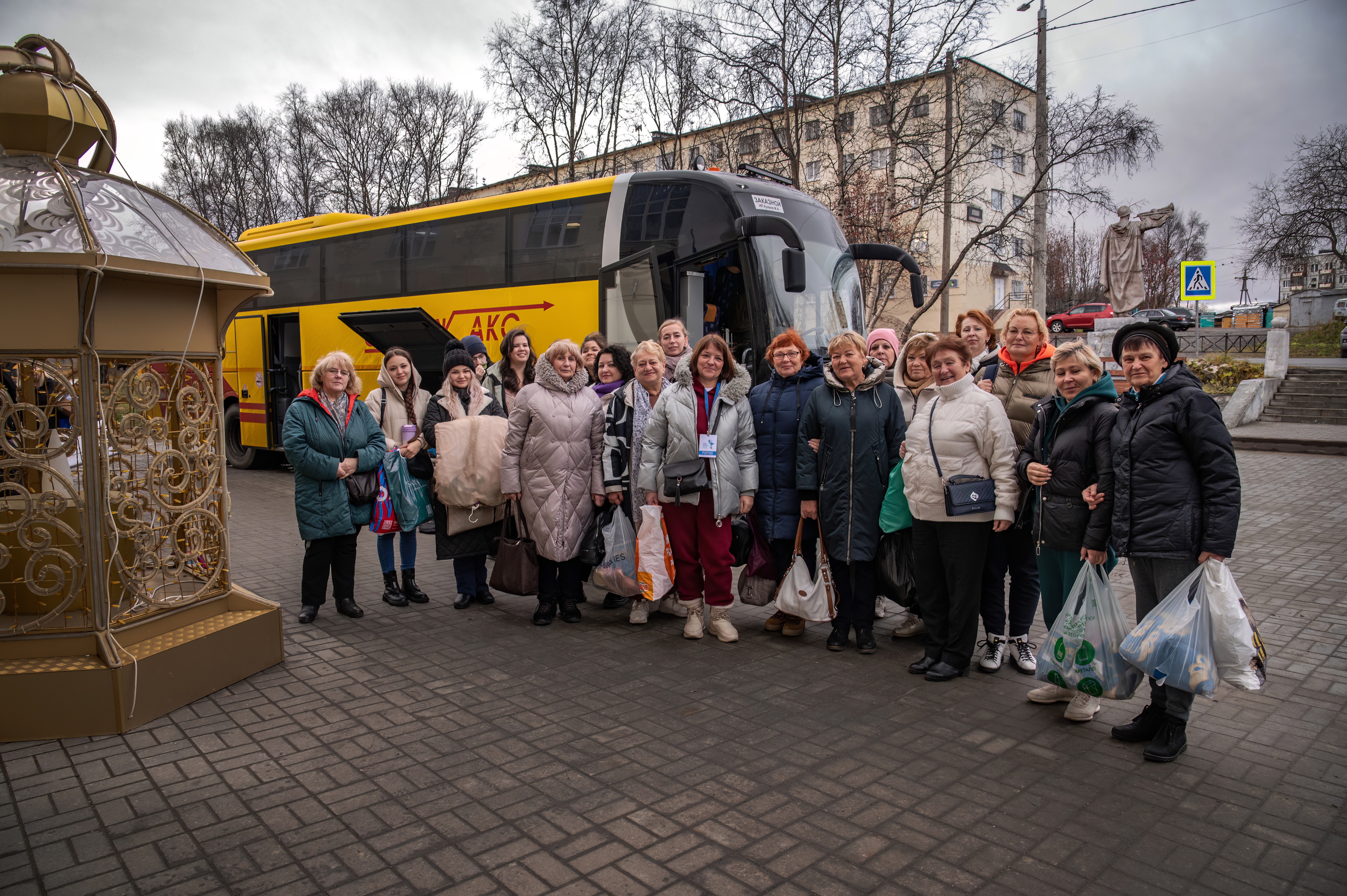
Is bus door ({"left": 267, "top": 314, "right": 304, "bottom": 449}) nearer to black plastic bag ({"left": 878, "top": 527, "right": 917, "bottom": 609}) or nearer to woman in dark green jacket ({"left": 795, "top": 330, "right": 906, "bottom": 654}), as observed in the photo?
woman in dark green jacket ({"left": 795, "top": 330, "right": 906, "bottom": 654})

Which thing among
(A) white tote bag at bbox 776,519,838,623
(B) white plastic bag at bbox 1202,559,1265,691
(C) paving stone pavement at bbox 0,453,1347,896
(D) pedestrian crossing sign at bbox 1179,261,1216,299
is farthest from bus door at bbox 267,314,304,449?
(D) pedestrian crossing sign at bbox 1179,261,1216,299

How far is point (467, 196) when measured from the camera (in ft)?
132

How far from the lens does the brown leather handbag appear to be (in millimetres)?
5629

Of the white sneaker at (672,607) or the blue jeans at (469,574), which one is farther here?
the blue jeans at (469,574)

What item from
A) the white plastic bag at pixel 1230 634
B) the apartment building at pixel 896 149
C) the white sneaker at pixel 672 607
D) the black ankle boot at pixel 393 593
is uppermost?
the apartment building at pixel 896 149

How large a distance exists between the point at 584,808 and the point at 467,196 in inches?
1595

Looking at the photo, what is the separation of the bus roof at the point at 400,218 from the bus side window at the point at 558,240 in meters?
0.11

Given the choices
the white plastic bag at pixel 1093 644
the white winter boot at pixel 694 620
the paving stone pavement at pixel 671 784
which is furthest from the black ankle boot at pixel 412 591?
the white plastic bag at pixel 1093 644

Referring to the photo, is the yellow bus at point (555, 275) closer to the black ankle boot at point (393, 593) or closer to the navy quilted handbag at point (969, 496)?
the black ankle boot at point (393, 593)

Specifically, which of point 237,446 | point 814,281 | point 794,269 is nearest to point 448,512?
point 794,269

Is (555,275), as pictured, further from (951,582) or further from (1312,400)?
(1312,400)

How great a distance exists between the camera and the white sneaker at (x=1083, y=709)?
13.4 feet

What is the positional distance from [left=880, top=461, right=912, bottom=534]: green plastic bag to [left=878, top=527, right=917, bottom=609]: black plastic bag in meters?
0.07

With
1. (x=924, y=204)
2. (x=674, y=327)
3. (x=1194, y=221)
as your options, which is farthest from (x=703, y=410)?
(x=1194, y=221)
